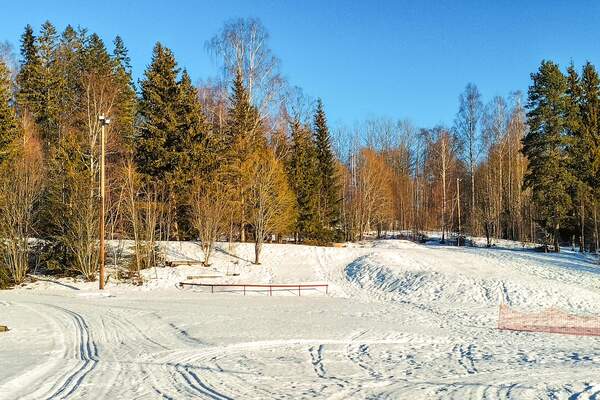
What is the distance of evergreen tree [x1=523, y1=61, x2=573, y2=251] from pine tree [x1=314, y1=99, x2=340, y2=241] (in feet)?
54.1

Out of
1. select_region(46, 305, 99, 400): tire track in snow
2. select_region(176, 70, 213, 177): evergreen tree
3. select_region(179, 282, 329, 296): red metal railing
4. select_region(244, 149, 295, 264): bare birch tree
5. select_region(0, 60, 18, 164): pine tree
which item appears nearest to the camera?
select_region(46, 305, 99, 400): tire track in snow

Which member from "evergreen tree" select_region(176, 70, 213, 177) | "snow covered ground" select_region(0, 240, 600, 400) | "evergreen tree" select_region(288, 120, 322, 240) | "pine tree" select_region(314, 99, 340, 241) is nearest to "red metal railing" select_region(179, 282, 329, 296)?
"snow covered ground" select_region(0, 240, 600, 400)

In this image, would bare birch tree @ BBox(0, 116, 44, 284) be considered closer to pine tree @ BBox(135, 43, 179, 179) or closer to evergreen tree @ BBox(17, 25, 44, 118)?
pine tree @ BBox(135, 43, 179, 179)

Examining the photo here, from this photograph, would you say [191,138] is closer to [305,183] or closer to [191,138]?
[191,138]

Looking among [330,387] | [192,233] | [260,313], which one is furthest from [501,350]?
[192,233]

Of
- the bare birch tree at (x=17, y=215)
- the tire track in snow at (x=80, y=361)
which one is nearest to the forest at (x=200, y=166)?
the bare birch tree at (x=17, y=215)

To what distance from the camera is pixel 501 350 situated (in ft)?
39.6

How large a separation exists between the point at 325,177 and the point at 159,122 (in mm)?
17880

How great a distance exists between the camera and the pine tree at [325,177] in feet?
148

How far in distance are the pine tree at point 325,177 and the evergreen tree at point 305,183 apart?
1296 mm

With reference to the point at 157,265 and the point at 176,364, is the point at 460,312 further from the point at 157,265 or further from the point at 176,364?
the point at 157,265

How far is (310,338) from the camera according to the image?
13422mm

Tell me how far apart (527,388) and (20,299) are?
2104cm

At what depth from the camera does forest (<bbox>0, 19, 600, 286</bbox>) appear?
90.5 feet
